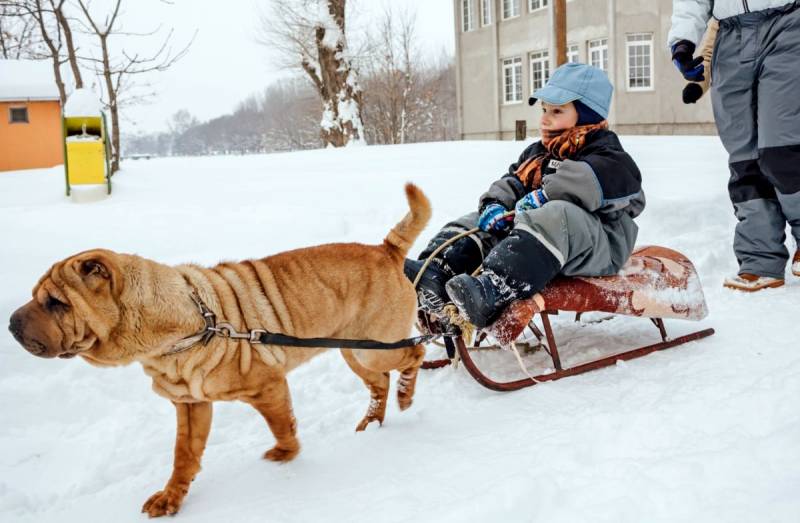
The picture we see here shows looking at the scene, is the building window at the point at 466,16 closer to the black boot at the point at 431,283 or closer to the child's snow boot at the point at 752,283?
the child's snow boot at the point at 752,283

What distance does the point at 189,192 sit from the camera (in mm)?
9109

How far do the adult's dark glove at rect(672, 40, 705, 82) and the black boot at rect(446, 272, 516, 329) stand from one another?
2897 mm

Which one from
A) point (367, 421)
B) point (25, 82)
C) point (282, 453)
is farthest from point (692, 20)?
point (25, 82)

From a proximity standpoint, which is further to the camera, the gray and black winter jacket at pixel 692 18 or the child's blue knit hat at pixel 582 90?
the gray and black winter jacket at pixel 692 18

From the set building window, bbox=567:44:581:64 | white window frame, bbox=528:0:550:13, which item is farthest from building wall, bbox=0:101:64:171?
building window, bbox=567:44:581:64

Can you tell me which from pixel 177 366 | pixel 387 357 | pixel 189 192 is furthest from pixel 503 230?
pixel 189 192

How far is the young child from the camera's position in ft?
11.5

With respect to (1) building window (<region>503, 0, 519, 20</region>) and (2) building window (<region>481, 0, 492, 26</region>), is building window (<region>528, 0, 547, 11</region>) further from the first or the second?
(2) building window (<region>481, 0, 492, 26</region>)

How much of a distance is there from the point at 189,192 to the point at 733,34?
6968 mm

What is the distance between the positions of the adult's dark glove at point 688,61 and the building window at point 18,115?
91.6ft

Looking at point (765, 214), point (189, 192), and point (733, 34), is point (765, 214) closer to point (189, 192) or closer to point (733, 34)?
point (733, 34)

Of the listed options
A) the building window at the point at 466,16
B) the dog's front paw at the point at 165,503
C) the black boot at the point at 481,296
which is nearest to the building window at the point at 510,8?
the building window at the point at 466,16

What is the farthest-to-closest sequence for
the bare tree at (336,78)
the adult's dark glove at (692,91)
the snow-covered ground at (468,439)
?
the bare tree at (336,78), the adult's dark glove at (692,91), the snow-covered ground at (468,439)

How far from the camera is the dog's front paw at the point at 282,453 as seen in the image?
9.95 ft
